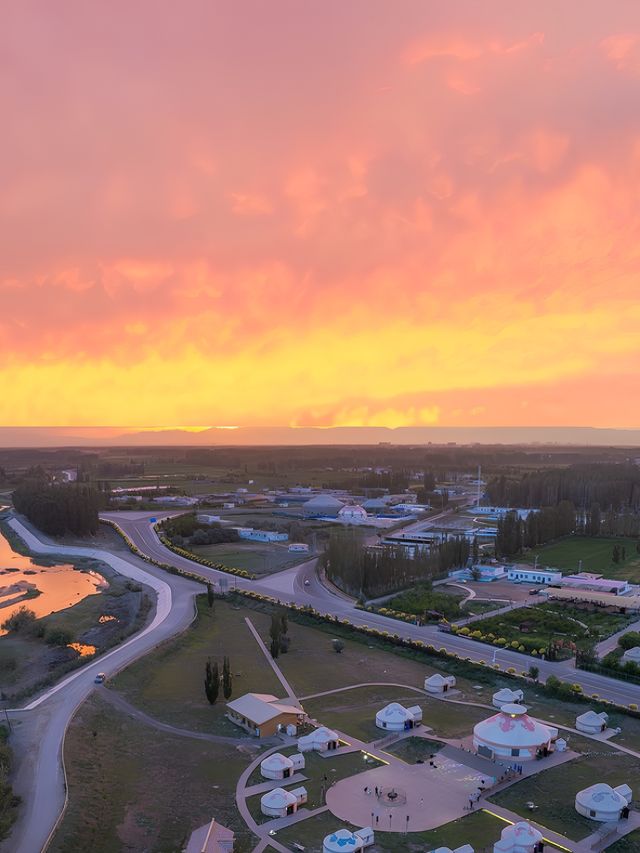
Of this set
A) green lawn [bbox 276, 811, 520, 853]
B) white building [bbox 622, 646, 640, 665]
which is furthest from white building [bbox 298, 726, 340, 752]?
white building [bbox 622, 646, 640, 665]

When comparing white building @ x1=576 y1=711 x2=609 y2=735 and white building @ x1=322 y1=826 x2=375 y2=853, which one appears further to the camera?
white building @ x1=576 y1=711 x2=609 y2=735

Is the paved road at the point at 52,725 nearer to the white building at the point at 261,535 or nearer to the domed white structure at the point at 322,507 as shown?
the white building at the point at 261,535

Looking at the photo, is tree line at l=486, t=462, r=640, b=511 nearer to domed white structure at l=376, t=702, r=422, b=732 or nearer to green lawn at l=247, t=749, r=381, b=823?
domed white structure at l=376, t=702, r=422, b=732

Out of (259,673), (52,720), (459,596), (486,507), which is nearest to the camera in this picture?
(52,720)

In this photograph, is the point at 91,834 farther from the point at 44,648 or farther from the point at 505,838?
the point at 44,648

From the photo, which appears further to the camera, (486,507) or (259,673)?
(486,507)

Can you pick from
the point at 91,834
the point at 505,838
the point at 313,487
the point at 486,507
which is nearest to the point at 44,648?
the point at 91,834

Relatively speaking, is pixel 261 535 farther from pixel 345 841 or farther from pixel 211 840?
pixel 345 841

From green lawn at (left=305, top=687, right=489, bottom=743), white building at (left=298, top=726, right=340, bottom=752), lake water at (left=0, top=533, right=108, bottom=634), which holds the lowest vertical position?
lake water at (left=0, top=533, right=108, bottom=634)
